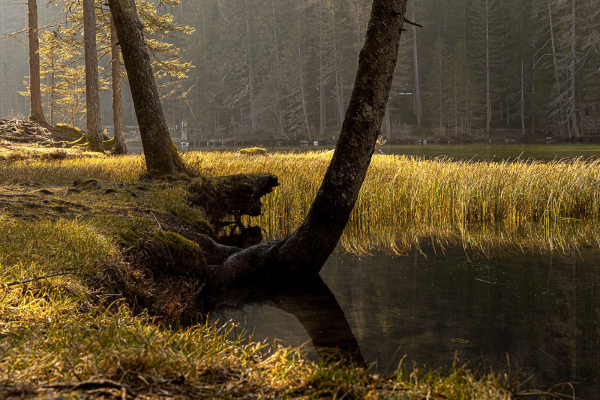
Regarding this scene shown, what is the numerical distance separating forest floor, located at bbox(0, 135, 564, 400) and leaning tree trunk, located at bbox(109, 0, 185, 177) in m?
3.45

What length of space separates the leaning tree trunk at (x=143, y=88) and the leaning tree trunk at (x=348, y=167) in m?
3.89

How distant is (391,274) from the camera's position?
6.15 meters

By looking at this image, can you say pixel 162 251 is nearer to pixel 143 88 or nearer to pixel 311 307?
pixel 311 307

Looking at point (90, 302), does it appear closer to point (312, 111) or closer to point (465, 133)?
point (465, 133)

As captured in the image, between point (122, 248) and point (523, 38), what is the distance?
46417 millimetres

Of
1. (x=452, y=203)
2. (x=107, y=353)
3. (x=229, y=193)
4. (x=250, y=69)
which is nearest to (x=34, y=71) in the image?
(x=229, y=193)

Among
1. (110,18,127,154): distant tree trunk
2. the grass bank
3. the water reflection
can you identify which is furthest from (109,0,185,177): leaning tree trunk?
(110,18,127,154): distant tree trunk

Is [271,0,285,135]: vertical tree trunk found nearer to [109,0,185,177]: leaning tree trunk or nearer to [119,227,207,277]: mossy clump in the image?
[109,0,185,177]: leaning tree trunk

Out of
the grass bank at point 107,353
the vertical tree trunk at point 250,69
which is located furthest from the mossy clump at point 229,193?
the vertical tree trunk at point 250,69

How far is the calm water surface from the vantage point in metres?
3.81

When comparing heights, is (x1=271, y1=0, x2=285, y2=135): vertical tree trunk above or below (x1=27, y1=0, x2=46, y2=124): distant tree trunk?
above

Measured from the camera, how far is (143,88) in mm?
8758

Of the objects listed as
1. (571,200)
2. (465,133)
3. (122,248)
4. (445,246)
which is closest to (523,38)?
(465,133)

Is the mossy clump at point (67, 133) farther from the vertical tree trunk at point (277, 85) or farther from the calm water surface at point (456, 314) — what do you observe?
the vertical tree trunk at point (277, 85)
